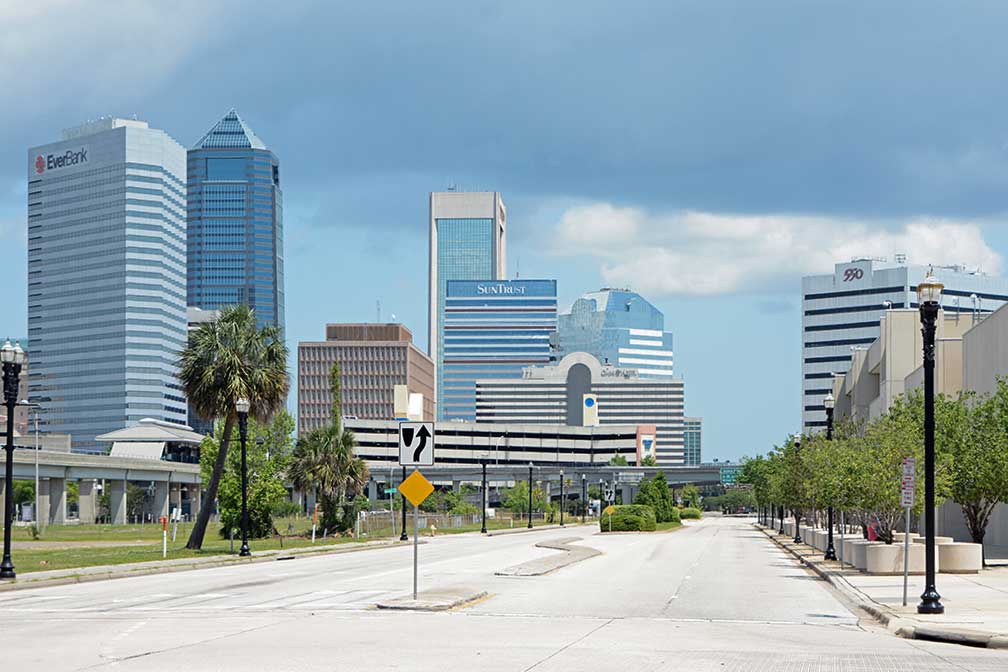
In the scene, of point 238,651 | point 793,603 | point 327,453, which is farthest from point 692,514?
point 238,651

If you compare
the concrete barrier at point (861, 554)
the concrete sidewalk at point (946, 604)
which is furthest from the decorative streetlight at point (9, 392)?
the concrete barrier at point (861, 554)

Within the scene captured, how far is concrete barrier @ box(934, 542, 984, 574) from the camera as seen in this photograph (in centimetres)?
3541

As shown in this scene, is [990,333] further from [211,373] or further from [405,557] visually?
[211,373]

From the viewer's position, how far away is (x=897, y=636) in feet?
67.5

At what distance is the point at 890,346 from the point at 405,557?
37.6 meters

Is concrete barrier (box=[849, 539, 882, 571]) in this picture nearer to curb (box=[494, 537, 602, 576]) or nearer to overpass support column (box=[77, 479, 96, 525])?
curb (box=[494, 537, 602, 576])

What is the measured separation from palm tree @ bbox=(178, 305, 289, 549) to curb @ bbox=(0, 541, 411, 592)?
14.0 feet

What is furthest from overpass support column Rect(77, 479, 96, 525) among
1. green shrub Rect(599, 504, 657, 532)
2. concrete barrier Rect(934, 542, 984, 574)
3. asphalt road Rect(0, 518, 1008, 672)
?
concrete barrier Rect(934, 542, 984, 574)

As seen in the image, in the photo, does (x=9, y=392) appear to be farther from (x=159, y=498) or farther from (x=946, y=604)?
(x=159, y=498)

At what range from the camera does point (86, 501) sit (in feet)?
522

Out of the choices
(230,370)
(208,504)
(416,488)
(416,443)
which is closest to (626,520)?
(208,504)

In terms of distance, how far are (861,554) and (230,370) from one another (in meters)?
25.7

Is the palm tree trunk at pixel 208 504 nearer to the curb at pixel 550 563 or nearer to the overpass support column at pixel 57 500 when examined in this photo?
the curb at pixel 550 563

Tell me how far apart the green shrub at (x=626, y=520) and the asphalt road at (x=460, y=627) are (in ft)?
183
